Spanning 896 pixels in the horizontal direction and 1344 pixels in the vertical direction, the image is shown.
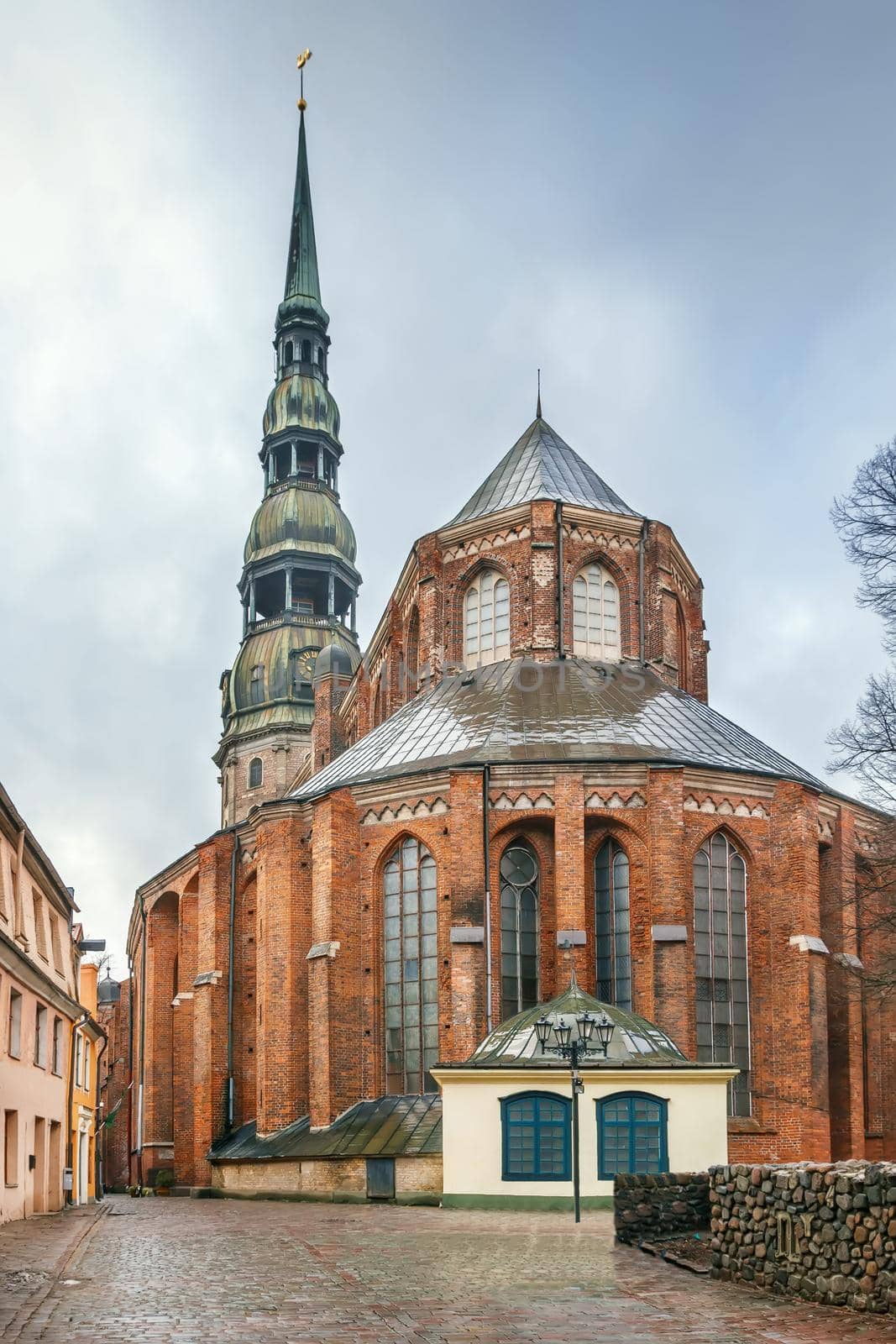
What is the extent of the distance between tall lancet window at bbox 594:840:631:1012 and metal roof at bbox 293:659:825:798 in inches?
100

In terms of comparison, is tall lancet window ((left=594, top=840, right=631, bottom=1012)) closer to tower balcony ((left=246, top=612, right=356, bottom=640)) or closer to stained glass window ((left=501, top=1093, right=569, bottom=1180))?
stained glass window ((left=501, top=1093, right=569, bottom=1180))

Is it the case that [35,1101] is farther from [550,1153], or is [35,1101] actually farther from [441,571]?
[441,571]

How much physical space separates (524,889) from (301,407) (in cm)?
4434

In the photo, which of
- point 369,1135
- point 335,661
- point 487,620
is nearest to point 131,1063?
point 335,661

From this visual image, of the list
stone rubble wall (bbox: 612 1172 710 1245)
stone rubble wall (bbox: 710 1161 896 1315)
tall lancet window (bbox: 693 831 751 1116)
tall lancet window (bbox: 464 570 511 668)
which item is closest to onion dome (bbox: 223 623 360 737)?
tall lancet window (bbox: 464 570 511 668)

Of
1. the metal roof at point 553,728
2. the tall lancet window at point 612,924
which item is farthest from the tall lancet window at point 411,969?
the tall lancet window at point 612,924

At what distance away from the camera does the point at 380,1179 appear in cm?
3231

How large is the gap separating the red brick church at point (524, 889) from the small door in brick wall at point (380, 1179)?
139 millimetres

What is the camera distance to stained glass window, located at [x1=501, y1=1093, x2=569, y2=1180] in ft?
88.2

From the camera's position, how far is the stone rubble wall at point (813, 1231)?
12672 millimetres

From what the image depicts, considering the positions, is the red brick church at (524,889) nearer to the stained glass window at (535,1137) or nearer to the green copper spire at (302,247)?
the stained glass window at (535,1137)

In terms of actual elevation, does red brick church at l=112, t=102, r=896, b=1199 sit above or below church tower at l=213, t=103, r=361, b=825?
below

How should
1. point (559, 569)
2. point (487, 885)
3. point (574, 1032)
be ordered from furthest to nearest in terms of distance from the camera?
point (559, 569) → point (487, 885) → point (574, 1032)

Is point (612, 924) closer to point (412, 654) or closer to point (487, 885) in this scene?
point (487, 885)
